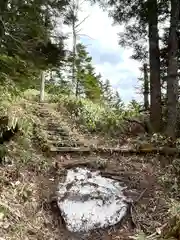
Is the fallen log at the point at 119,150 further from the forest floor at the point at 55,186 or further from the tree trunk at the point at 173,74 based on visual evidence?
the tree trunk at the point at 173,74

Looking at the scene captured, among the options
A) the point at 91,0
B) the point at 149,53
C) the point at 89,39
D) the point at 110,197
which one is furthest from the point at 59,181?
the point at 89,39

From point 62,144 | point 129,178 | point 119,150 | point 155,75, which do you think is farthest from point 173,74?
point 129,178

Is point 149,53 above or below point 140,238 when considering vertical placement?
above

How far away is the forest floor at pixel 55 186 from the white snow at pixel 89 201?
14 cm

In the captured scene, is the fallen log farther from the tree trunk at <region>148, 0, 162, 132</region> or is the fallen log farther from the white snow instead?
the tree trunk at <region>148, 0, 162, 132</region>

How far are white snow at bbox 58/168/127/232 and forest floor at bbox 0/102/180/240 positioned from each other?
14 centimetres

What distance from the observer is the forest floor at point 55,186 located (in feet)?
17.1

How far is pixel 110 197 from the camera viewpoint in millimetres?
6281

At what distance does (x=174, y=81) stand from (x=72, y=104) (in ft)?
15.8

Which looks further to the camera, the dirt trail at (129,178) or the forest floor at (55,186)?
the dirt trail at (129,178)

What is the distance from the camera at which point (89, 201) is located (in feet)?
20.1

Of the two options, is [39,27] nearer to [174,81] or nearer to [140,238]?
[174,81]

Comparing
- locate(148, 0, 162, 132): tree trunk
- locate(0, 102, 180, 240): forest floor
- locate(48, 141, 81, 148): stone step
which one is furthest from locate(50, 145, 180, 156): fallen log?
locate(148, 0, 162, 132): tree trunk

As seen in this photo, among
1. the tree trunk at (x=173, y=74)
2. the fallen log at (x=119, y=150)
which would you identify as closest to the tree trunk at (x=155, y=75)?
the tree trunk at (x=173, y=74)
